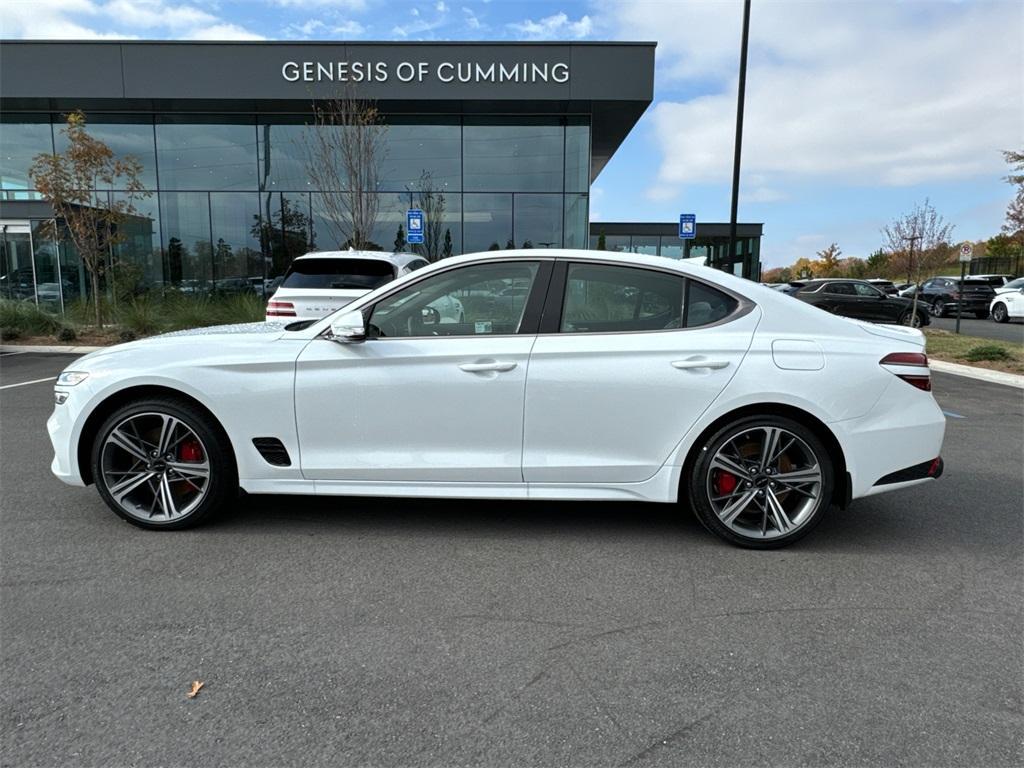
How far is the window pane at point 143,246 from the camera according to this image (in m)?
20.4

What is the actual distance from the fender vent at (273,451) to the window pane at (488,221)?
17600mm

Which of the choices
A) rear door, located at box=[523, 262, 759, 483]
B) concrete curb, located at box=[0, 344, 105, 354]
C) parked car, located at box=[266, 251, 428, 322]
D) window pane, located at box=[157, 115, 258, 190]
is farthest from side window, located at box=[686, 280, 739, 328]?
window pane, located at box=[157, 115, 258, 190]

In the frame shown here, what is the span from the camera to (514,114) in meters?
20.4

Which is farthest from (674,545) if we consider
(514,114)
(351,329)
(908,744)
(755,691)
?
(514,114)

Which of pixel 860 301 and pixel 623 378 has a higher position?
pixel 860 301

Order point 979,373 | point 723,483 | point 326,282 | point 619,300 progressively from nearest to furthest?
point 723,483
point 619,300
point 326,282
point 979,373

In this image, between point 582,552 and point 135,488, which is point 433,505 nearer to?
point 582,552

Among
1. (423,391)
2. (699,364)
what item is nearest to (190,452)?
(423,391)

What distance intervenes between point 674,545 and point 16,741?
9.85 ft

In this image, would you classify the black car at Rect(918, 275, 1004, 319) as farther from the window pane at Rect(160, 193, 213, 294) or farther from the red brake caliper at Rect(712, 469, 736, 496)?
the red brake caliper at Rect(712, 469, 736, 496)

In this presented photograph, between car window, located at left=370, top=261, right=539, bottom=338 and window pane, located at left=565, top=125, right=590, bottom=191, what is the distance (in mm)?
17685

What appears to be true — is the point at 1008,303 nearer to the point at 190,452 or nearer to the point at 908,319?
the point at 908,319

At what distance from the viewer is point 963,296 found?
26250 millimetres

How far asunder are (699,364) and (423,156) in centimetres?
1887
